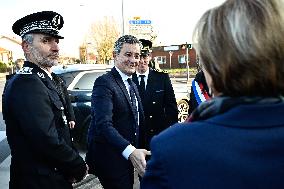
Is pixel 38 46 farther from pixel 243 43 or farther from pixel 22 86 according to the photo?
pixel 243 43

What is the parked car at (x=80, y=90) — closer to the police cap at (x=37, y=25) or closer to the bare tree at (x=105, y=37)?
the police cap at (x=37, y=25)

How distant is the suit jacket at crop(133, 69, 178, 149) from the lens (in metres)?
4.12

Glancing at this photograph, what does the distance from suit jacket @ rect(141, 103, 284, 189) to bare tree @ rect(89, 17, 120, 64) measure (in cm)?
4693

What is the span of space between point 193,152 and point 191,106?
248 centimetres

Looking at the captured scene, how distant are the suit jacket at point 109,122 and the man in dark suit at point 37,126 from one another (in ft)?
0.90

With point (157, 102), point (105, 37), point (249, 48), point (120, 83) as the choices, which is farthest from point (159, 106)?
point (105, 37)

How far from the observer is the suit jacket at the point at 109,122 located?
258 centimetres

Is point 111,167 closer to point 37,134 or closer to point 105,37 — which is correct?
point 37,134

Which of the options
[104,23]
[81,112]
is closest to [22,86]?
[81,112]

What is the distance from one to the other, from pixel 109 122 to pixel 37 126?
0.57 metres

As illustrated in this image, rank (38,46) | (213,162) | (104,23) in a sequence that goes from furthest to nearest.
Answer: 1. (104,23)
2. (38,46)
3. (213,162)

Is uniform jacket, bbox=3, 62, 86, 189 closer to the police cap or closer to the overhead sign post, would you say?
the police cap

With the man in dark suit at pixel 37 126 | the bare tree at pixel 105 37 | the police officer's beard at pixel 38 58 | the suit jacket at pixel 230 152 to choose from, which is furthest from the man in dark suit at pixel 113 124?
the bare tree at pixel 105 37

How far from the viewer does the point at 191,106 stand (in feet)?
11.3
